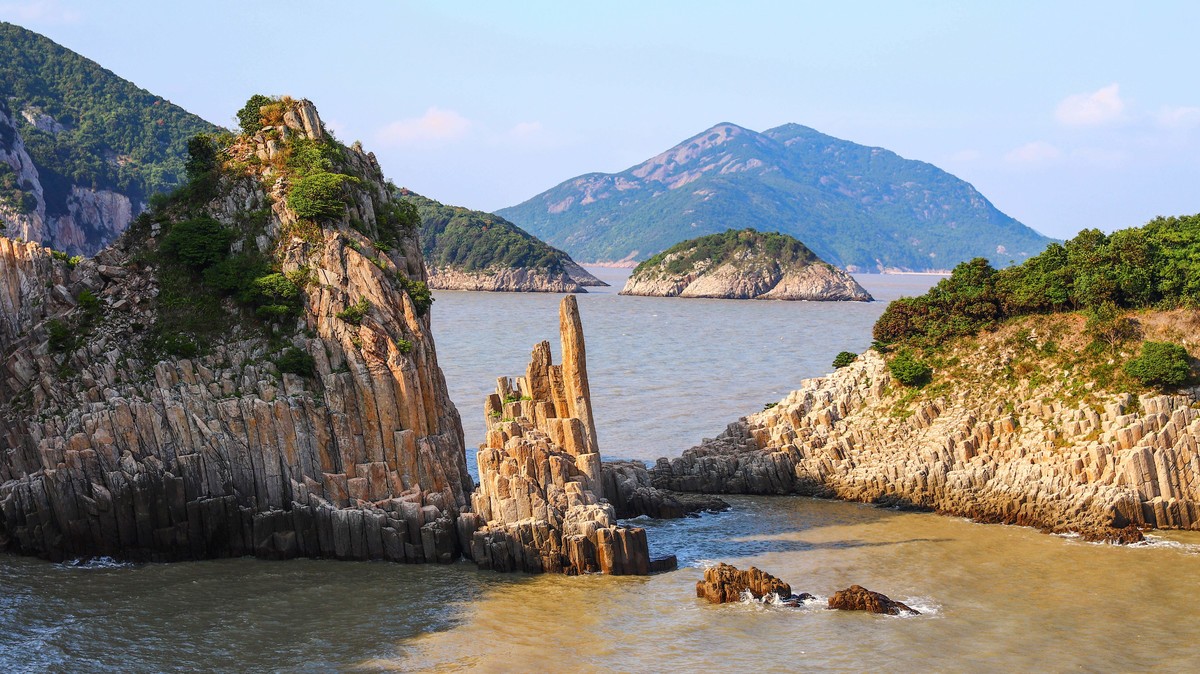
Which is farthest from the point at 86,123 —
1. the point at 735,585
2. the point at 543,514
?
Answer: the point at 735,585

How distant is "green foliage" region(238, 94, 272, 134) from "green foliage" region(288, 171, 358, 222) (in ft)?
15.8

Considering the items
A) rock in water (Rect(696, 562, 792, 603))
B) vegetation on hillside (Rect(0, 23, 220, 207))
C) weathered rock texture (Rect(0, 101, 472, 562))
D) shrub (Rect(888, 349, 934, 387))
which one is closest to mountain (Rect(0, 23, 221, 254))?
vegetation on hillside (Rect(0, 23, 220, 207))

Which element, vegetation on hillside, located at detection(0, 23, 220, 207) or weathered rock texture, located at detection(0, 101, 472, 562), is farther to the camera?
vegetation on hillside, located at detection(0, 23, 220, 207)

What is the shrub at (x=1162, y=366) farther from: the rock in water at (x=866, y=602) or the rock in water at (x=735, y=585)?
the rock in water at (x=735, y=585)

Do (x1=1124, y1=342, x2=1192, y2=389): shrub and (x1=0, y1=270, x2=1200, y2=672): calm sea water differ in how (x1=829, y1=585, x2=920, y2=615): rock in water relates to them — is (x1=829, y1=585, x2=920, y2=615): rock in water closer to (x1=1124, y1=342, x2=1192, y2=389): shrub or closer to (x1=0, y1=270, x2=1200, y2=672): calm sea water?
(x1=0, y1=270, x2=1200, y2=672): calm sea water

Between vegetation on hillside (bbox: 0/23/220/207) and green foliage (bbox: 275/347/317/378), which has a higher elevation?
vegetation on hillside (bbox: 0/23/220/207)

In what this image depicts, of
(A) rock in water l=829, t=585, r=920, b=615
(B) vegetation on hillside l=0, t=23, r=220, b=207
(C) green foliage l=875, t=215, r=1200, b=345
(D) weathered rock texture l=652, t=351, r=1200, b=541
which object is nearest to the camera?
(A) rock in water l=829, t=585, r=920, b=615

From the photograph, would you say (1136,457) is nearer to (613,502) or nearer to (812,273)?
(613,502)

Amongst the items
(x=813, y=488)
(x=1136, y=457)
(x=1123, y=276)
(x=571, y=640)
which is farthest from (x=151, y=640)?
(x=1123, y=276)

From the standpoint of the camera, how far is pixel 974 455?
43.1 meters

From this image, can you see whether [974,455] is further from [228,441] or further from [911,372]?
[228,441]

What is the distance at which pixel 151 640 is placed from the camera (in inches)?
1114

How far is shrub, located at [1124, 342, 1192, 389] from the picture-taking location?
4141cm

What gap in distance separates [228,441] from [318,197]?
939 cm
